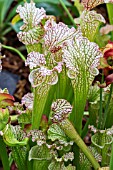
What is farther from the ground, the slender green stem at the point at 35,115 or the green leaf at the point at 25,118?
the slender green stem at the point at 35,115

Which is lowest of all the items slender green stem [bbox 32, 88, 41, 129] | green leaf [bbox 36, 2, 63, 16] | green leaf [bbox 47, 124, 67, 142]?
green leaf [bbox 47, 124, 67, 142]

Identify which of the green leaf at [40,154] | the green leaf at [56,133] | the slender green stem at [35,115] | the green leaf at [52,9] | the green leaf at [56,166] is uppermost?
the green leaf at [52,9]

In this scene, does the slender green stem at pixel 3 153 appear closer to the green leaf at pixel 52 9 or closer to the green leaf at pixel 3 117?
the green leaf at pixel 3 117

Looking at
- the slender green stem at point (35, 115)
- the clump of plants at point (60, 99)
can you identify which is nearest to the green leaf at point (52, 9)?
the clump of plants at point (60, 99)

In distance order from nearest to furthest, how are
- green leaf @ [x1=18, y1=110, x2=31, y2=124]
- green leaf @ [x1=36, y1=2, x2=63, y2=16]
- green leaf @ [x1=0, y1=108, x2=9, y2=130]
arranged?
1. green leaf @ [x1=0, y1=108, x2=9, y2=130]
2. green leaf @ [x1=18, y1=110, x2=31, y2=124]
3. green leaf @ [x1=36, y1=2, x2=63, y2=16]

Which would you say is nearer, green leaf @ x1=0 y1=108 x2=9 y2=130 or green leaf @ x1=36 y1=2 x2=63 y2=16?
green leaf @ x1=0 y1=108 x2=9 y2=130

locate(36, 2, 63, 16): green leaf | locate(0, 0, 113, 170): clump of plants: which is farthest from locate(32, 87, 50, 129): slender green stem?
locate(36, 2, 63, 16): green leaf

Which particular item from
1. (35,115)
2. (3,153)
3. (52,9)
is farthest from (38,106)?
(52,9)

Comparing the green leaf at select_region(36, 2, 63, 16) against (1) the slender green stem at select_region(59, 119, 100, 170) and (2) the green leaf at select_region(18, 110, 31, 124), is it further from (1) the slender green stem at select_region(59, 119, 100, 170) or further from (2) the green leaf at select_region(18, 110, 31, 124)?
(1) the slender green stem at select_region(59, 119, 100, 170)

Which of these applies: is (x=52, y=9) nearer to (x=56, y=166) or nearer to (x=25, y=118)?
(x=25, y=118)
